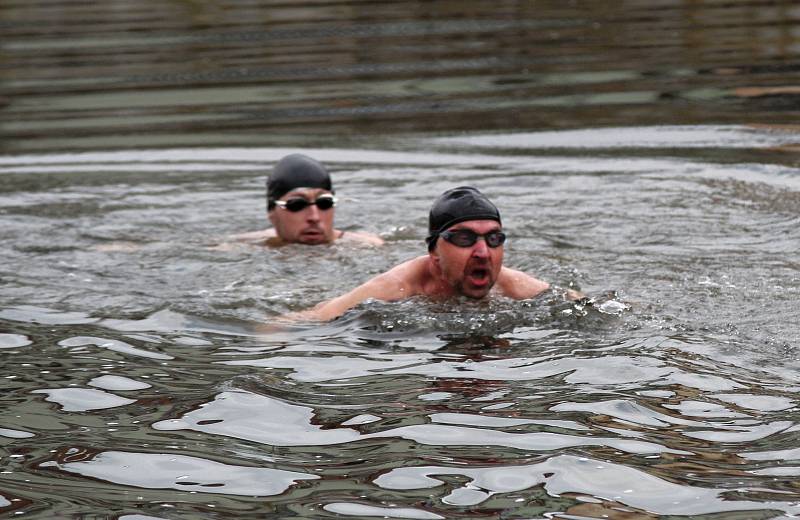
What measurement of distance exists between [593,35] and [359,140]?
22.7 ft

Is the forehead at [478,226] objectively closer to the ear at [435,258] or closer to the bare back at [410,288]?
the ear at [435,258]

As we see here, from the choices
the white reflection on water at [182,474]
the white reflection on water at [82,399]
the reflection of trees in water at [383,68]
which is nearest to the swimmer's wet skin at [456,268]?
the white reflection on water at [82,399]

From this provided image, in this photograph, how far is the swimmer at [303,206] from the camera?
11.9 metres

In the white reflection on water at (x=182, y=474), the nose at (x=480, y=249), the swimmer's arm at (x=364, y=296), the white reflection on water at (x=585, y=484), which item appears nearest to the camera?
the white reflection on water at (x=585, y=484)

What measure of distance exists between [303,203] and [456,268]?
3.20m

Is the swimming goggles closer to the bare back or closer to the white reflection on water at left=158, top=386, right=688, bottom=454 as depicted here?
the bare back

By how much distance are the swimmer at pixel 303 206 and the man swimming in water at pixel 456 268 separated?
2.51 metres

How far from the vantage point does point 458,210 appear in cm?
895

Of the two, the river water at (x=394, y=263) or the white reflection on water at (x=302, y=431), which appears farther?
the white reflection on water at (x=302, y=431)

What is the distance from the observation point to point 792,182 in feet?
43.1

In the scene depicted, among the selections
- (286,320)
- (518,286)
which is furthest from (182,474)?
(518,286)

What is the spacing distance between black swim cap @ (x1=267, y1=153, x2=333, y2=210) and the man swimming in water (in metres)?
2.69

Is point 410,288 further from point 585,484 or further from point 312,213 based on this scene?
point 585,484

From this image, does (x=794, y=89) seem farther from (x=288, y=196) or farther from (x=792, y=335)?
(x=792, y=335)
